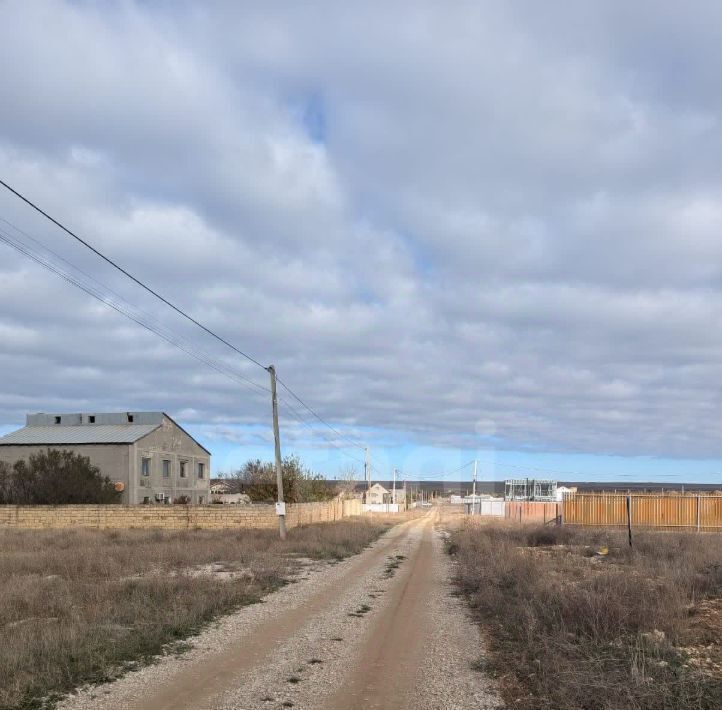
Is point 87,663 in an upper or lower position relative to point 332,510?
upper

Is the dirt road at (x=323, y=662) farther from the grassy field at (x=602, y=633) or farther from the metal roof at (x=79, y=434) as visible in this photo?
the metal roof at (x=79, y=434)

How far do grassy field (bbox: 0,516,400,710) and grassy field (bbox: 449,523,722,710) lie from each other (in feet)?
15.7

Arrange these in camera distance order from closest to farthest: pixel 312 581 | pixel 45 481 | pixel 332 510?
pixel 312 581 < pixel 45 481 < pixel 332 510

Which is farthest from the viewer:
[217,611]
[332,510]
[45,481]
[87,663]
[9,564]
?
[332,510]

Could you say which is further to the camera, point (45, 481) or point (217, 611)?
point (45, 481)

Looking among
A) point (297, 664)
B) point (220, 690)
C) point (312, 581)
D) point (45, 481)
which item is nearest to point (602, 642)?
point (297, 664)

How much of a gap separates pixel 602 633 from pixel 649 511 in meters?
28.3

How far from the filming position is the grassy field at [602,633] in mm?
7238

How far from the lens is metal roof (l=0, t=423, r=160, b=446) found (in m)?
57.5

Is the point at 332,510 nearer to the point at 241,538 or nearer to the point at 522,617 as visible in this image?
the point at 241,538

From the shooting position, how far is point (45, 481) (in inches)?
1686

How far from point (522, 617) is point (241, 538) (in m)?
20.3

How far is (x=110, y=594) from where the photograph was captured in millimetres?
14203

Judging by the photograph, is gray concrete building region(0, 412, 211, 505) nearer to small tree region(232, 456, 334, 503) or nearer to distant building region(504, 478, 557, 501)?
small tree region(232, 456, 334, 503)
